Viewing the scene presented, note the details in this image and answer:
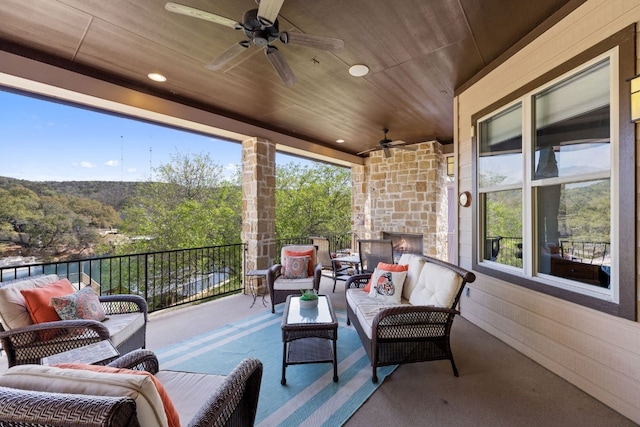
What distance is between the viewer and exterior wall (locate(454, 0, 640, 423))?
1903 mm

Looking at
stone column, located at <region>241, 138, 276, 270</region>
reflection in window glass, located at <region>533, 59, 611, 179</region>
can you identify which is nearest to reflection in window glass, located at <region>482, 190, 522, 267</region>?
reflection in window glass, located at <region>533, 59, 611, 179</region>

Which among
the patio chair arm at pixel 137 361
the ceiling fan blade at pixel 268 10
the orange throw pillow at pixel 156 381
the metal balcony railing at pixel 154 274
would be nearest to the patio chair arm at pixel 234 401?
the orange throw pillow at pixel 156 381

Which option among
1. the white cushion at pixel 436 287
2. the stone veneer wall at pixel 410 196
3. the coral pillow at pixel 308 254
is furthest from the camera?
the stone veneer wall at pixel 410 196

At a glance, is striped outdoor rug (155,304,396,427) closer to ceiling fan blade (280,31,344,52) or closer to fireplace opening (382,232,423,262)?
ceiling fan blade (280,31,344,52)

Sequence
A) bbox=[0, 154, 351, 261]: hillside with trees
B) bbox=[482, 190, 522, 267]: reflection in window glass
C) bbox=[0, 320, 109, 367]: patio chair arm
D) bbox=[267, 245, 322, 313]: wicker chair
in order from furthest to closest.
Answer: bbox=[0, 154, 351, 261]: hillside with trees → bbox=[267, 245, 322, 313]: wicker chair → bbox=[482, 190, 522, 267]: reflection in window glass → bbox=[0, 320, 109, 367]: patio chair arm

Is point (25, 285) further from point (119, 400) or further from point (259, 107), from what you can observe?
point (259, 107)

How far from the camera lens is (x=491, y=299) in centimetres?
315

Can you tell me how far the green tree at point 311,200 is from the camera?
1159 centimetres

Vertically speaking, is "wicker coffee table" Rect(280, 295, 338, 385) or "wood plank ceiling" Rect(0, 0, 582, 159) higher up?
"wood plank ceiling" Rect(0, 0, 582, 159)

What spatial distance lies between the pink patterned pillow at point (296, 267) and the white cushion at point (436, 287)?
68.3 inches

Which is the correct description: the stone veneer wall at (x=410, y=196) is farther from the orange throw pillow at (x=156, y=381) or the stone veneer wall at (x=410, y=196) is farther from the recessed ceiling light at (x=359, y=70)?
the orange throw pillow at (x=156, y=381)

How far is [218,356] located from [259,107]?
135 inches

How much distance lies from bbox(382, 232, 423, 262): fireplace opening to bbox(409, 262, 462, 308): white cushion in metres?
3.43

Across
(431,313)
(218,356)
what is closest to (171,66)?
(218,356)
